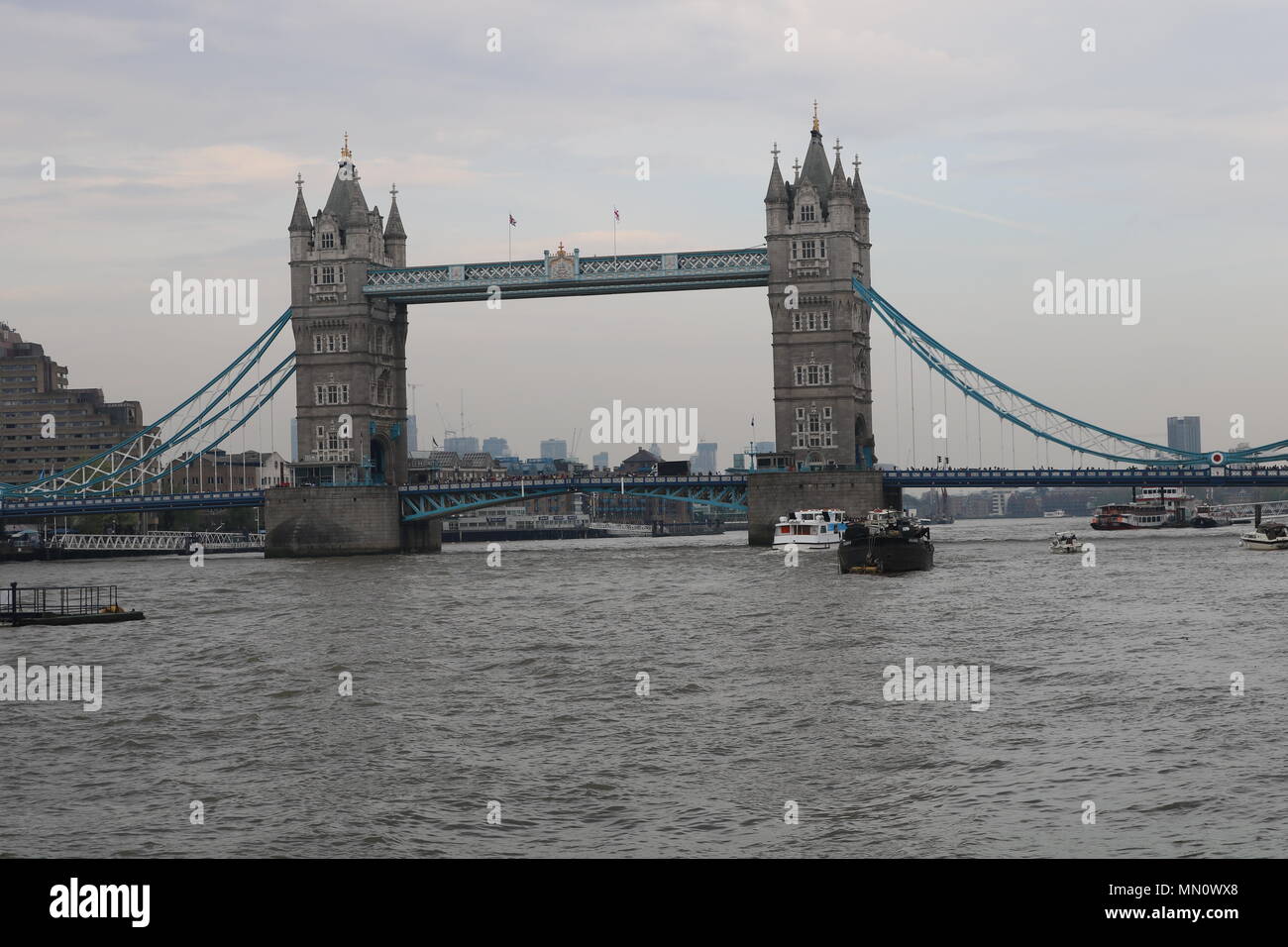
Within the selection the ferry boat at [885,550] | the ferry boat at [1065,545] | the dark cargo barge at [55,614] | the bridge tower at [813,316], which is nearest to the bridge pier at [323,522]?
the bridge tower at [813,316]

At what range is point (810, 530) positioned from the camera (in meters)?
100

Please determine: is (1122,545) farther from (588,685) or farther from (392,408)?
(588,685)

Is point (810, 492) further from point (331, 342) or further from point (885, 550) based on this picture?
point (331, 342)

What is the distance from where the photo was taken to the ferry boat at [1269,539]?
93.9 metres

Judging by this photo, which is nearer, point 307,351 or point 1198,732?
point 1198,732

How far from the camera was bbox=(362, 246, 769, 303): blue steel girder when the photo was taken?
378ft

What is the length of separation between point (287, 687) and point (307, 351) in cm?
9078

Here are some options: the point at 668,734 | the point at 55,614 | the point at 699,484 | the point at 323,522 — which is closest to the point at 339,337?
the point at 323,522

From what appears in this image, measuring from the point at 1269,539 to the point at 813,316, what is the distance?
124 ft

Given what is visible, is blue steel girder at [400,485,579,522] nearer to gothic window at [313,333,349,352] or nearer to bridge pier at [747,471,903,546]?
gothic window at [313,333,349,352]
